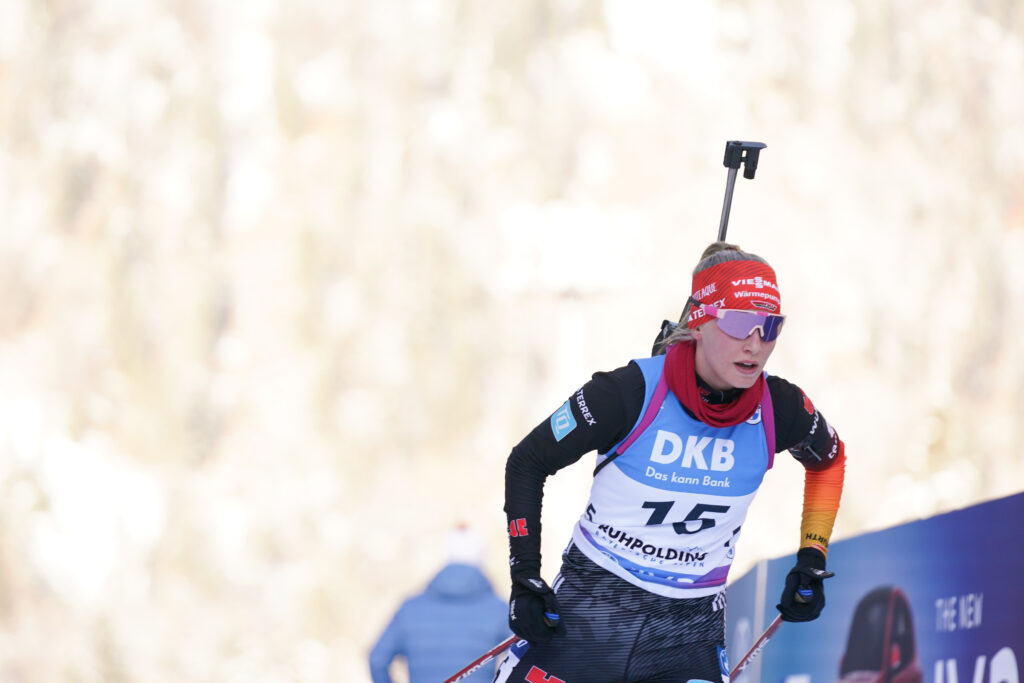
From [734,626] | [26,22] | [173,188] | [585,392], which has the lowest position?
[585,392]

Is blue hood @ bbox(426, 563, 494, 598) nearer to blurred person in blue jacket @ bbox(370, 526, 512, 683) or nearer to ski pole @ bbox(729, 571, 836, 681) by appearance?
blurred person in blue jacket @ bbox(370, 526, 512, 683)

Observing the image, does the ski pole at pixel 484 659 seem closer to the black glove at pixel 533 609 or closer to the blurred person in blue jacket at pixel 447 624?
the black glove at pixel 533 609

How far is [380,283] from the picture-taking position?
25.7m

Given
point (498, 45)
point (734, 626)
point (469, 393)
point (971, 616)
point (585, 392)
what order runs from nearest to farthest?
point (585, 392) < point (971, 616) < point (734, 626) < point (469, 393) < point (498, 45)

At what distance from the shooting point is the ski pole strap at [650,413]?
10.3 ft

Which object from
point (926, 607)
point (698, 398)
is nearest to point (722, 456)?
point (698, 398)

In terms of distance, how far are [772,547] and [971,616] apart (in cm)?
2080

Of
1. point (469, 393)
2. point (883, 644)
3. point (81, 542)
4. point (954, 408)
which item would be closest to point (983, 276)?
point (954, 408)

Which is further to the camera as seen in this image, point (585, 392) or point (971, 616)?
point (971, 616)

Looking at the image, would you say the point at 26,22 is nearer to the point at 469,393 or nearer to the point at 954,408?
the point at 469,393

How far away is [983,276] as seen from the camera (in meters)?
27.7

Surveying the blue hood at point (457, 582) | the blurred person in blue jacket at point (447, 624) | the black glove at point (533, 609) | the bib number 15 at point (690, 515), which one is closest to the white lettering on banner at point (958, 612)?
the bib number 15 at point (690, 515)

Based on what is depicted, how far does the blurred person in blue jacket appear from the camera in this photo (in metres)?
5.60

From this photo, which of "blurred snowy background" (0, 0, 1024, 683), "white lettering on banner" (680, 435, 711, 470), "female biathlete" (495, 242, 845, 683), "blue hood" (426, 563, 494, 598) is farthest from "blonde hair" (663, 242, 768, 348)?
"blurred snowy background" (0, 0, 1024, 683)
